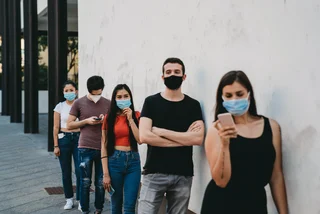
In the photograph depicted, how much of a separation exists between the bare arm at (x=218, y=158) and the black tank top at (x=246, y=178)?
71 mm

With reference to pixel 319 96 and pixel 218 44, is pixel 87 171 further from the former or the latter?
pixel 319 96

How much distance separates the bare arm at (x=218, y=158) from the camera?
3.39 m

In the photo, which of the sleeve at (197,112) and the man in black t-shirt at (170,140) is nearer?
the man in black t-shirt at (170,140)

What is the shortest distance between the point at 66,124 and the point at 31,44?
1008cm

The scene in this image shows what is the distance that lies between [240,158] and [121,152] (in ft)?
8.75

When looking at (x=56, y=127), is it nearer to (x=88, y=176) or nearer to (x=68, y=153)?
(x=68, y=153)

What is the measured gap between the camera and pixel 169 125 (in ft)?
16.3

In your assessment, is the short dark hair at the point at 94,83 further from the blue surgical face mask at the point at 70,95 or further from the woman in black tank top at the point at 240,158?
the woman in black tank top at the point at 240,158

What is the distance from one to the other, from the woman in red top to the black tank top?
246cm

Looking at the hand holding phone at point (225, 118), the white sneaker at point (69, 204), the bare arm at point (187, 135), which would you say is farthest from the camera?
the white sneaker at point (69, 204)

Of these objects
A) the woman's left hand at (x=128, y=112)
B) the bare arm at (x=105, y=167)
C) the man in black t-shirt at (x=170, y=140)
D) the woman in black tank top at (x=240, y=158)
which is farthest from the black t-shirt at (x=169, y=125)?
the woman in black tank top at (x=240, y=158)

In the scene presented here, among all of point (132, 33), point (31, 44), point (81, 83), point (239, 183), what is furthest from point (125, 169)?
point (31, 44)

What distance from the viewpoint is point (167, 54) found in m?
6.32

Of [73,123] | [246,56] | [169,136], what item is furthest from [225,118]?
[73,123]
